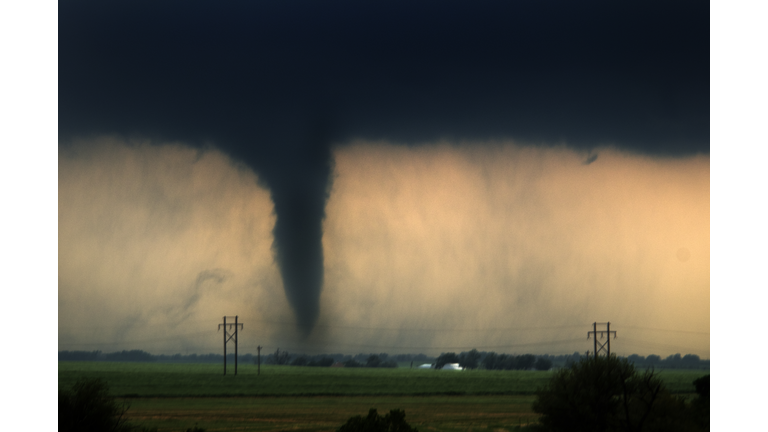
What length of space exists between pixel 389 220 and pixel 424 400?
12.4 ft

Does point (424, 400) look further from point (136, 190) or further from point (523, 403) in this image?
point (136, 190)

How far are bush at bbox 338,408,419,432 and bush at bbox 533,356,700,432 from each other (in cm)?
272

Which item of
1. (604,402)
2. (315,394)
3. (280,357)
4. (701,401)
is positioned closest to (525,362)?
(604,402)

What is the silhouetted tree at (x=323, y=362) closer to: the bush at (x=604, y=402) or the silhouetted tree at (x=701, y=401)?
the bush at (x=604, y=402)

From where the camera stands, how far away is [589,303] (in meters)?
11.7

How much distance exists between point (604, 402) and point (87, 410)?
9715 mm

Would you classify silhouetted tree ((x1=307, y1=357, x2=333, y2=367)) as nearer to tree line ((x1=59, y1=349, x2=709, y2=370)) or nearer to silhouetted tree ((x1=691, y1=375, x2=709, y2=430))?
tree line ((x1=59, y1=349, x2=709, y2=370))

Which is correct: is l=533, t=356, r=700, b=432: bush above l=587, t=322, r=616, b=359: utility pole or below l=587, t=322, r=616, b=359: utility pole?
below

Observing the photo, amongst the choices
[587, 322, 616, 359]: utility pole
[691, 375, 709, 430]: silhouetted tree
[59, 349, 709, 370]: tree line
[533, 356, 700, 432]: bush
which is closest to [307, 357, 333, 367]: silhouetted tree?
[59, 349, 709, 370]: tree line

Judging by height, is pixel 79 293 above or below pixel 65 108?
below

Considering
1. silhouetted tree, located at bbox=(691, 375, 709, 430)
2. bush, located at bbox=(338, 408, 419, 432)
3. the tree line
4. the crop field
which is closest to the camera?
bush, located at bbox=(338, 408, 419, 432)

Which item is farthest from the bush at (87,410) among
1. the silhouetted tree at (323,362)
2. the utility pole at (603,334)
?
the utility pole at (603,334)

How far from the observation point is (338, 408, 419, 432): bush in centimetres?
1078

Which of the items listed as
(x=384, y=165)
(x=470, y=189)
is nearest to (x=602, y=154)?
(x=470, y=189)
